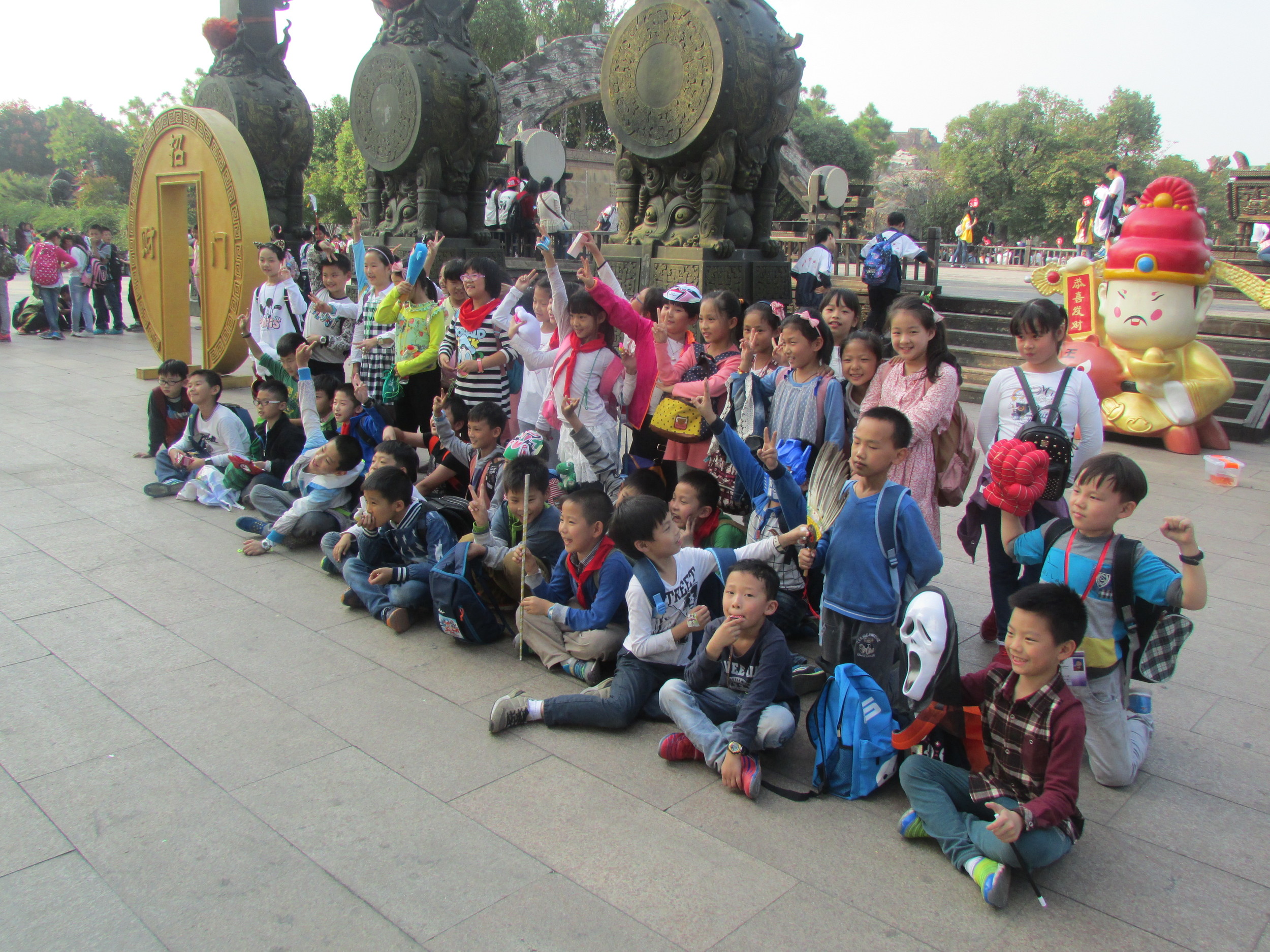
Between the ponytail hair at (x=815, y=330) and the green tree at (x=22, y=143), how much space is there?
6654cm

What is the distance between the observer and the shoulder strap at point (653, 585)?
11.0ft

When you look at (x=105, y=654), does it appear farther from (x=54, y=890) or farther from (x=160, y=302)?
(x=160, y=302)

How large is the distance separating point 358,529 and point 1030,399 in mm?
3173

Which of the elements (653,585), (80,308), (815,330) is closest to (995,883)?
(653,585)

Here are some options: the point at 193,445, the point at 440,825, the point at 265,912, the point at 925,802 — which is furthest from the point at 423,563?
the point at 193,445

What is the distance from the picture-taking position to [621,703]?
3.28 metres

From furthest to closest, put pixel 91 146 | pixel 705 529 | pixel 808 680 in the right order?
pixel 91 146, pixel 705 529, pixel 808 680

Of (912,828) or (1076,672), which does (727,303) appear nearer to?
(1076,672)

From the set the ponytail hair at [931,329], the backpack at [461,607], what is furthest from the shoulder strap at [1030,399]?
the backpack at [461,607]

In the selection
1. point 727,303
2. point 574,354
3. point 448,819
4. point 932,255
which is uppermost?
point 932,255

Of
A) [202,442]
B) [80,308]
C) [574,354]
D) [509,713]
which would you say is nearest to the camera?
[509,713]

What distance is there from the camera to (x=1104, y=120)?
47.0 metres

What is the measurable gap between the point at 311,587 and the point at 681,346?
7.69ft

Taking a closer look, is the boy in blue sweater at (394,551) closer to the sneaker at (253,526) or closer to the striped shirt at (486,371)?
the striped shirt at (486,371)
